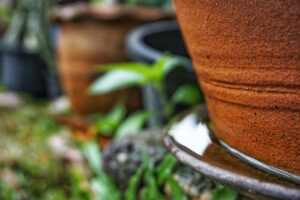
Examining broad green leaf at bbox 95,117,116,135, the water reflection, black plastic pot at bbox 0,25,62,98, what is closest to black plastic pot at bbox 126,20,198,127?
broad green leaf at bbox 95,117,116,135

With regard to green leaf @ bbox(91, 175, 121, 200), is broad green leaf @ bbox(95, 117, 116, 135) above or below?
below

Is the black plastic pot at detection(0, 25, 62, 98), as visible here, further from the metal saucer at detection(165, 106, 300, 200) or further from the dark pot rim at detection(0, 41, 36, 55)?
the metal saucer at detection(165, 106, 300, 200)

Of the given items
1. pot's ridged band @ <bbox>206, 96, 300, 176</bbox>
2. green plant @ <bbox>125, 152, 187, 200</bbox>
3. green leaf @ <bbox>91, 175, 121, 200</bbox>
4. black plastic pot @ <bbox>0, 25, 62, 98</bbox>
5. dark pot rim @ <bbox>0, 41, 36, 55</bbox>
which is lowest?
black plastic pot @ <bbox>0, 25, 62, 98</bbox>

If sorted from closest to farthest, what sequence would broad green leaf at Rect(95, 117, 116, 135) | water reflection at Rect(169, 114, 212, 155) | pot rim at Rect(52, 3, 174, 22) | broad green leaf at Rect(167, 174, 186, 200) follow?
water reflection at Rect(169, 114, 212, 155)
broad green leaf at Rect(167, 174, 186, 200)
broad green leaf at Rect(95, 117, 116, 135)
pot rim at Rect(52, 3, 174, 22)

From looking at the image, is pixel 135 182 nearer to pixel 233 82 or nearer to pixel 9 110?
pixel 233 82

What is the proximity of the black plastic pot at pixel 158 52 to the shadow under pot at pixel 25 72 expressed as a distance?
192 centimetres

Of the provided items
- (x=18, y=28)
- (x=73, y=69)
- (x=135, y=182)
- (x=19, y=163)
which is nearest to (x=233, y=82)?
(x=135, y=182)

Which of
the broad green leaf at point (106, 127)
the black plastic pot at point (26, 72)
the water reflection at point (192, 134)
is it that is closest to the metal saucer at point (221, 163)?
the water reflection at point (192, 134)

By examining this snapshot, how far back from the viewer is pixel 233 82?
1.90 feet

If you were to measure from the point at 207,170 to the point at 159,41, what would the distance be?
127 cm

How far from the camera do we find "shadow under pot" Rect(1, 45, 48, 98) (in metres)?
3.49

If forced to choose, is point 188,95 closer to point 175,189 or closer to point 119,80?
point 119,80

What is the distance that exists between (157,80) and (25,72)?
7.84 feet

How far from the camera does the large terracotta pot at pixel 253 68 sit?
50 centimetres
